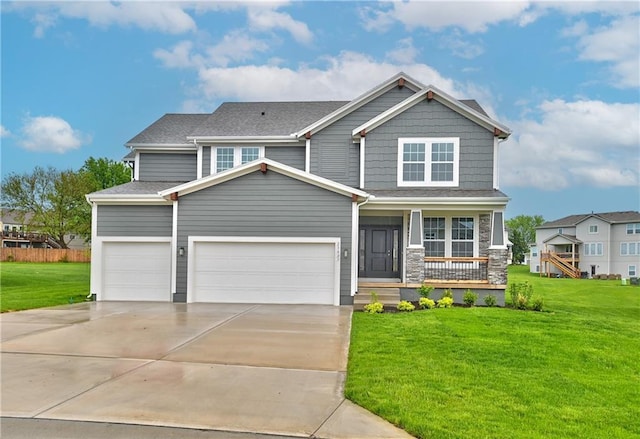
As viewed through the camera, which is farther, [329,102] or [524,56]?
[524,56]

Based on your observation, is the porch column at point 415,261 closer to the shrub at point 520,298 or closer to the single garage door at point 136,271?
the shrub at point 520,298

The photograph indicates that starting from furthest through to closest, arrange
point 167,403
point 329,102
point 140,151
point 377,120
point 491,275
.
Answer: point 329,102 < point 140,151 < point 377,120 < point 491,275 < point 167,403

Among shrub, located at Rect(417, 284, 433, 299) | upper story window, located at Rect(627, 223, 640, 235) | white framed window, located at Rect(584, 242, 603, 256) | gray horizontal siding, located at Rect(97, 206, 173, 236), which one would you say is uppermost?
upper story window, located at Rect(627, 223, 640, 235)

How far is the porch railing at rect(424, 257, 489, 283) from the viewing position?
1507cm

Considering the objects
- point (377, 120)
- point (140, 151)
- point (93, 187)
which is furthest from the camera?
point (93, 187)

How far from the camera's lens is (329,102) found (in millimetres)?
20219

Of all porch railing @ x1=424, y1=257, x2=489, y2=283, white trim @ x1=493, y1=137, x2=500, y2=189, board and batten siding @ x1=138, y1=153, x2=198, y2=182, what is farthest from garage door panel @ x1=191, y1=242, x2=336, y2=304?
white trim @ x1=493, y1=137, x2=500, y2=189

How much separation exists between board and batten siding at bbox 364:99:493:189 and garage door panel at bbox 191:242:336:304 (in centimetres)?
Result: 348

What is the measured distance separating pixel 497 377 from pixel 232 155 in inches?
523

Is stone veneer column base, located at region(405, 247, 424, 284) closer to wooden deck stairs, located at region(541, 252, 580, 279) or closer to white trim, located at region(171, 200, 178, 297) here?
white trim, located at region(171, 200, 178, 297)

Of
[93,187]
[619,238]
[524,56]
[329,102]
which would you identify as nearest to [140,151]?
[329,102]

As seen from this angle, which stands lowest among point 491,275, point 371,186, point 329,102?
point 491,275

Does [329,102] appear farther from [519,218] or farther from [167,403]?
[519,218]

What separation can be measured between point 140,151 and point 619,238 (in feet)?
139
